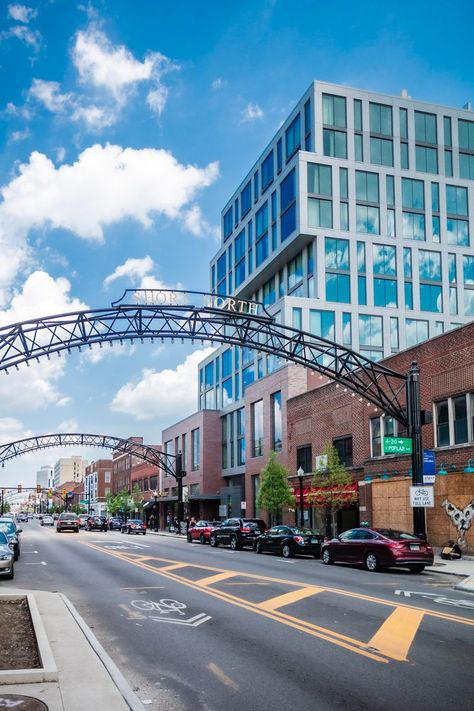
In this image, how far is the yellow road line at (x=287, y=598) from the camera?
48.2ft

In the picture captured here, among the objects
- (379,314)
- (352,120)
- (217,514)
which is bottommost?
(217,514)

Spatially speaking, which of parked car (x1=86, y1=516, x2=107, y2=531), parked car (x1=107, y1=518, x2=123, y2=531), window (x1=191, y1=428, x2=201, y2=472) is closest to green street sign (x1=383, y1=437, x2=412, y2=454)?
parked car (x1=86, y1=516, x2=107, y2=531)

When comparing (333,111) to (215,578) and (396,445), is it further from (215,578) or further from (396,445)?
(215,578)

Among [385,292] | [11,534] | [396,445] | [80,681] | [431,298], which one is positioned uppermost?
[385,292]

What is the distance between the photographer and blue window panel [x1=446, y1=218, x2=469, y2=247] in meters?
64.8

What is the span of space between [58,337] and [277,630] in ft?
69.5

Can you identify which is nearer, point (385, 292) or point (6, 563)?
point (6, 563)

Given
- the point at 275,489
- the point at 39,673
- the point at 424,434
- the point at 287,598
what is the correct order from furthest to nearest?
1. the point at 275,489
2. the point at 424,434
3. the point at 287,598
4. the point at 39,673

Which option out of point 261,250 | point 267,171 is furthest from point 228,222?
point 261,250

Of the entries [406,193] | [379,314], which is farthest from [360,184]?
[379,314]

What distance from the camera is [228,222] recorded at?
262ft

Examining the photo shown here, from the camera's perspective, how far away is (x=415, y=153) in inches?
2532

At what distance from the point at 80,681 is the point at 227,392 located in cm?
6595

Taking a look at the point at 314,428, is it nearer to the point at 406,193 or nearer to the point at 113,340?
the point at 113,340
